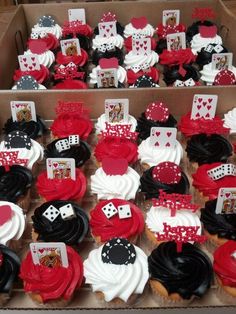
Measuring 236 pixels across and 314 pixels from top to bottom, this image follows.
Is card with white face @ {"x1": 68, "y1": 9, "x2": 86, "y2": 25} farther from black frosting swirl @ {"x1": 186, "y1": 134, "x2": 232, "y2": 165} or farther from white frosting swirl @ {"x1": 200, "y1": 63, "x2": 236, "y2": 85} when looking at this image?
black frosting swirl @ {"x1": 186, "y1": 134, "x2": 232, "y2": 165}

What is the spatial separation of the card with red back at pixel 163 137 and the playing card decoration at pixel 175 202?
0.64 m

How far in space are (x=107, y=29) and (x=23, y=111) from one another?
6.08ft

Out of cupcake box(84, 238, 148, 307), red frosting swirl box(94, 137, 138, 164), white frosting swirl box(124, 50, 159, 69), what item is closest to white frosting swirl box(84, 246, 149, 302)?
cupcake box(84, 238, 148, 307)

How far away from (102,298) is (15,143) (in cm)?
149

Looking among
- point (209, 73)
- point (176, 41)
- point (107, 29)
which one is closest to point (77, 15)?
point (107, 29)

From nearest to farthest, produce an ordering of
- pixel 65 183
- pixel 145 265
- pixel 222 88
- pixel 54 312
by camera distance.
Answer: pixel 54 312 → pixel 145 265 → pixel 65 183 → pixel 222 88

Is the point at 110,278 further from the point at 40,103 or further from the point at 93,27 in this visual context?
the point at 93,27

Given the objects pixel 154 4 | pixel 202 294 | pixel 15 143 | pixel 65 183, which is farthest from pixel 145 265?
pixel 154 4

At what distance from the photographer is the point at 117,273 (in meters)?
2.34

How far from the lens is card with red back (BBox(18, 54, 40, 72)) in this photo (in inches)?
163

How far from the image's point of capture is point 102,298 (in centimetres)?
236

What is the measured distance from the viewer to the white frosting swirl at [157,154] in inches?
124

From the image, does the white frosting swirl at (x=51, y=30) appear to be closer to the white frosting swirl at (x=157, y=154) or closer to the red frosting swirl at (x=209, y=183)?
the white frosting swirl at (x=157, y=154)

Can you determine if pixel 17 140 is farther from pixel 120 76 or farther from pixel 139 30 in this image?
pixel 139 30
